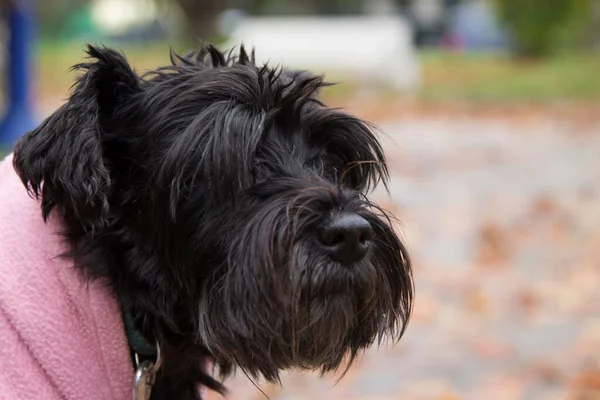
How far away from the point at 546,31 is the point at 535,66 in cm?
229

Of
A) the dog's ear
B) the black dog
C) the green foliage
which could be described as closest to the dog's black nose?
the black dog

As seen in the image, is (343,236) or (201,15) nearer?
(343,236)

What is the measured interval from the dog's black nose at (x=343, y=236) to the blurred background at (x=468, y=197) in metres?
0.68

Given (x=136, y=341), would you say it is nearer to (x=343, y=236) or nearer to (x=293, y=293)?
(x=293, y=293)

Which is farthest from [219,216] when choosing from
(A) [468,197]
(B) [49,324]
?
(A) [468,197]

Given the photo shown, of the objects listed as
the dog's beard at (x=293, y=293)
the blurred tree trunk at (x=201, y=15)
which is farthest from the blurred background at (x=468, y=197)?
the dog's beard at (x=293, y=293)

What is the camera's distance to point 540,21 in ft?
86.3

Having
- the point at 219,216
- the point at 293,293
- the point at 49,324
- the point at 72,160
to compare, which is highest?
the point at 72,160

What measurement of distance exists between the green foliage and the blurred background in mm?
2004

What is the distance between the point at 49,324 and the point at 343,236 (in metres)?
0.81

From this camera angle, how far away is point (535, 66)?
25016 mm

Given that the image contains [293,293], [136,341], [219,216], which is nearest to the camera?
[293,293]

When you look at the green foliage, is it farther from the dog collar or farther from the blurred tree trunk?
the dog collar

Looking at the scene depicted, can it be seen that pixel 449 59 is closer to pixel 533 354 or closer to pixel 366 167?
pixel 533 354
